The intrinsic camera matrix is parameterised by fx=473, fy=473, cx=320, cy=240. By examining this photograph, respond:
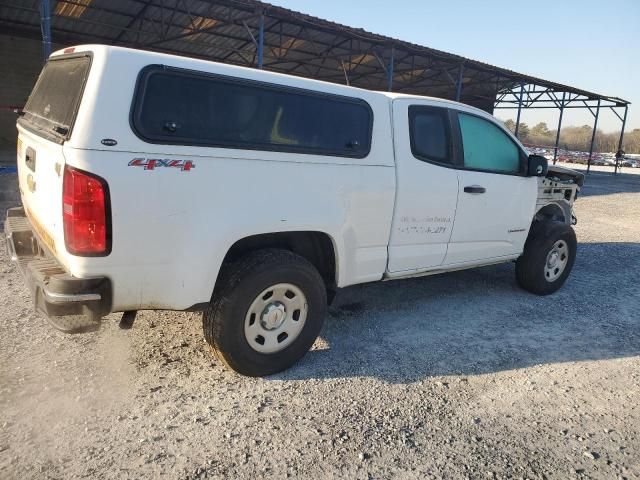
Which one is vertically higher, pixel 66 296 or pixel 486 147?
pixel 486 147

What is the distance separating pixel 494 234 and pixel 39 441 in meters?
3.97

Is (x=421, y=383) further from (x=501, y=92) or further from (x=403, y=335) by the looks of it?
(x=501, y=92)

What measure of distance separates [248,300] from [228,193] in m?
0.69

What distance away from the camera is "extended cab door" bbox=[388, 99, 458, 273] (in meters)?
3.69

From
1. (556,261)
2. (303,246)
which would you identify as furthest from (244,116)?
(556,261)

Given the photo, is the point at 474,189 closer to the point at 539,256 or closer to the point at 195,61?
the point at 539,256

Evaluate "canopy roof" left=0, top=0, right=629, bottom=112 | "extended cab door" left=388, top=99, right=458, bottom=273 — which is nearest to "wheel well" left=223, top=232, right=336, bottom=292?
"extended cab door" left=388, top=99, right=458, bottom=273

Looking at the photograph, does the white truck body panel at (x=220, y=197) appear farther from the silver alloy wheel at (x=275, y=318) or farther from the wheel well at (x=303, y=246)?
the silver alloy wheel at (x=275, y=318)

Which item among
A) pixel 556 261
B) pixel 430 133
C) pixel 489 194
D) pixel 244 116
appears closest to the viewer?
pixel 244 116

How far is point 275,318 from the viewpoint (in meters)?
3.16

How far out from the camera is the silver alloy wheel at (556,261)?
5.19 metres

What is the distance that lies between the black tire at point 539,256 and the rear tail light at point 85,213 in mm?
4242

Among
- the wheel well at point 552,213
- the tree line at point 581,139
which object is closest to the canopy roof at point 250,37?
the wheel well at point 552,213

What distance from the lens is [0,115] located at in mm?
17719
